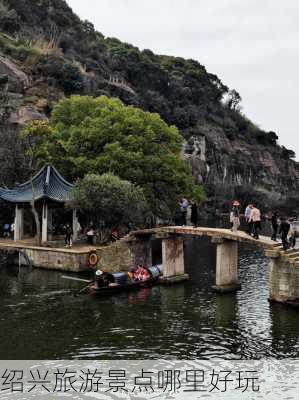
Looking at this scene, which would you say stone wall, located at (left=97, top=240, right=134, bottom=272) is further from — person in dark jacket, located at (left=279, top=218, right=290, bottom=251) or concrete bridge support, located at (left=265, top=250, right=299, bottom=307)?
person in dark jacket, located at (left=279, top=218, right=290, bottom=251)

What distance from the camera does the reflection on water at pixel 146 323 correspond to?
18.9m

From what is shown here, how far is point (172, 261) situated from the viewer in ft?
105

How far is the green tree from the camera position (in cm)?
3584

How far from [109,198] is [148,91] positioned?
237 ft

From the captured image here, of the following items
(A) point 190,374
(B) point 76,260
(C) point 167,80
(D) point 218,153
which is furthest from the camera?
(C) point 167,80

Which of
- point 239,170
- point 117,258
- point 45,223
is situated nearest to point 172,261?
point 117,258

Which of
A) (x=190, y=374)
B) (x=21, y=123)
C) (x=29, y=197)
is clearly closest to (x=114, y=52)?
(x=21, y=123)

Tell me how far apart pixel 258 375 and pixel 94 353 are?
5.95 m

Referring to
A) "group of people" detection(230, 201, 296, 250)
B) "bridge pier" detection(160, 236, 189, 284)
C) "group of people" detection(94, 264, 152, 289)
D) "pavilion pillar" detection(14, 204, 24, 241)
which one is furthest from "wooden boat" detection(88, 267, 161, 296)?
"pavilion pillar" detection(14, 204, 24, 241)

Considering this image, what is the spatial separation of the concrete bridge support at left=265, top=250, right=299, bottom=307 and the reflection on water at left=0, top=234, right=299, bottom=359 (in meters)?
0.56

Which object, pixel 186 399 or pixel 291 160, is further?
pixel 291 160

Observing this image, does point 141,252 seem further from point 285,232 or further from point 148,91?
point 148,91

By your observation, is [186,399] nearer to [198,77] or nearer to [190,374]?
[190,374]

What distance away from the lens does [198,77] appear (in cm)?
13262
